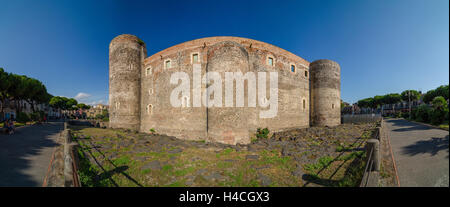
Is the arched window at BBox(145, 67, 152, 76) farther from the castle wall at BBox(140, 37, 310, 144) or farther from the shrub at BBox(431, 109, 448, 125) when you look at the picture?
the shrub at BBox(431, 109, 448, 125)

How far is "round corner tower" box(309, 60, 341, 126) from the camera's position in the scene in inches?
682

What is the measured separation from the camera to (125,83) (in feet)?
52.6

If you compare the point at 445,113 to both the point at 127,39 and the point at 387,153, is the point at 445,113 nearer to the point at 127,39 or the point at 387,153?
the point at 387,153

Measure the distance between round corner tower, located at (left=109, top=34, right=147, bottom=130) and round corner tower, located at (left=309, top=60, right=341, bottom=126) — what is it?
20.5 metres

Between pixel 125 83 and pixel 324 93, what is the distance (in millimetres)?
22563

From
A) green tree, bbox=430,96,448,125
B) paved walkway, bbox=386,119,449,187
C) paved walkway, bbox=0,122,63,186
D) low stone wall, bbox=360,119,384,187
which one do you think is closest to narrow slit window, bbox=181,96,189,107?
paved walkway, bbox=0,122,63,186

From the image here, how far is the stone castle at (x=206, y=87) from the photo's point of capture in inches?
416

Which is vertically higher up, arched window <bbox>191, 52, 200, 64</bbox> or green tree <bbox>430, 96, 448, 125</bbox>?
arched window <bbox>191, 52, 200, 64</bbox>

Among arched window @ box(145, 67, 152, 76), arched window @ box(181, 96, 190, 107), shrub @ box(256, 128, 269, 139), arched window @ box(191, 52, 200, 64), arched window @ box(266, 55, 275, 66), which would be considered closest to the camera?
shrub @ box(256, 128, 269, 139)

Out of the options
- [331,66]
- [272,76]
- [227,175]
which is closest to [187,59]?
[272,76]

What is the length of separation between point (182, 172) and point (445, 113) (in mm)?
20760

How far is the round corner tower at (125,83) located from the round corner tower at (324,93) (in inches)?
805

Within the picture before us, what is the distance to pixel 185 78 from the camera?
42.0 ft

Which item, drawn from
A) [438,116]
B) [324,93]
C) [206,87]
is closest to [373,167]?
[206,87]
